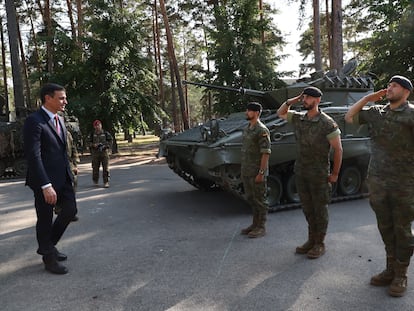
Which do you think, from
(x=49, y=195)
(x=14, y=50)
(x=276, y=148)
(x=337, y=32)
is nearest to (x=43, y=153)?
(x=49, y=195)

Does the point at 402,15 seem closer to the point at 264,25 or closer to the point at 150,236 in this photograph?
the point at 264,25

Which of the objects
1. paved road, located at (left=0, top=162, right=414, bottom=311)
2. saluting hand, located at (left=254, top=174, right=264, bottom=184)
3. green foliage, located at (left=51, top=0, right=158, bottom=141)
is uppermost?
green foliage, located at (left=51, top=0, right=158, bottom=141)

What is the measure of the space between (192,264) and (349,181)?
14.6ft

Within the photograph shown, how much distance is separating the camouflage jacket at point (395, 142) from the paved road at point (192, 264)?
105 centimetres

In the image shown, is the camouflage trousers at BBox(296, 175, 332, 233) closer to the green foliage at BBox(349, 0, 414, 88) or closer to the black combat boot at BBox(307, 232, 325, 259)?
the black combat boot at BBox(307, 232, 325, 259)

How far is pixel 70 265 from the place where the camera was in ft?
14.4

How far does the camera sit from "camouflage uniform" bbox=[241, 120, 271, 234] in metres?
5.13

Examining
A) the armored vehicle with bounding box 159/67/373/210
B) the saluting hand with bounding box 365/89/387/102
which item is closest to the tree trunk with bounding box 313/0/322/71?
the armored vehicle with bounding box 159/67/373/210

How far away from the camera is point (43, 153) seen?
13.2 ft

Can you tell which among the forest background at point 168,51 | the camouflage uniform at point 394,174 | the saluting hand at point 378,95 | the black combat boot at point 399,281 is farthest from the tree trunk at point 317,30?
the black combat boot at point 399,281

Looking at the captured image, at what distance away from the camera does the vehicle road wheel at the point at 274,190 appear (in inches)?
267

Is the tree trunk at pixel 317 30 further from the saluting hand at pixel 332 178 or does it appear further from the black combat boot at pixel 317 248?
the black combat boot at pixel 317 248

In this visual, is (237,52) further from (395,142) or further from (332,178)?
(395,142)

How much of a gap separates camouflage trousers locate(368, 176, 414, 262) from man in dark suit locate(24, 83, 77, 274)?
9.47 ft
